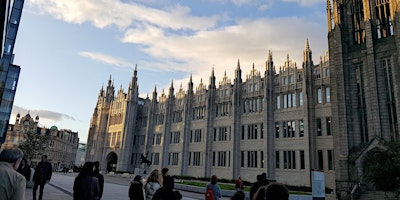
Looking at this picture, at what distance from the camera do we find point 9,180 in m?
3.56

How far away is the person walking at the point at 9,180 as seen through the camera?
353cm

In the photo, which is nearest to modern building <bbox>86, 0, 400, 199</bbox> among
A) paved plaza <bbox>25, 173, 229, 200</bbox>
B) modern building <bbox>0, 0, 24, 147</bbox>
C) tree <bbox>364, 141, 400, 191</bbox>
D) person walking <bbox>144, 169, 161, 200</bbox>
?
tree <bbox>364, 141, 400, 191</bbox>

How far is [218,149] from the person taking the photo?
43.7m

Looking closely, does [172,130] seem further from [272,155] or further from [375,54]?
[375,54]

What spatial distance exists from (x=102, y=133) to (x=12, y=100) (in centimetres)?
2036

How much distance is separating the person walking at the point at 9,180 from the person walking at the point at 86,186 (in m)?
2.85

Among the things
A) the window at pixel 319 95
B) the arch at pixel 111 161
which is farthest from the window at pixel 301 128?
the arch at pixel 111 161

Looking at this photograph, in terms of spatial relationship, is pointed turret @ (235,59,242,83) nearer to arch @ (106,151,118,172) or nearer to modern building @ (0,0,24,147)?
modern building @ (0,0,24,147)

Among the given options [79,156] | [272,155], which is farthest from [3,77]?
[79,156]

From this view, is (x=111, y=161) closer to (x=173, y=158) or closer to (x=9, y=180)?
(x=173, y=158)

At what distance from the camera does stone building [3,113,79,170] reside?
3730 inches

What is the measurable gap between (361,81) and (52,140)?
101091 mm

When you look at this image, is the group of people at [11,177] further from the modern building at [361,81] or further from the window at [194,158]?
the window at [194,158]

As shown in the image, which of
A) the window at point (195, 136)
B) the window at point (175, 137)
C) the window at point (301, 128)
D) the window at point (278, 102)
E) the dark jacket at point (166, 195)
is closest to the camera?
the dark jacket at point (166, 195)
